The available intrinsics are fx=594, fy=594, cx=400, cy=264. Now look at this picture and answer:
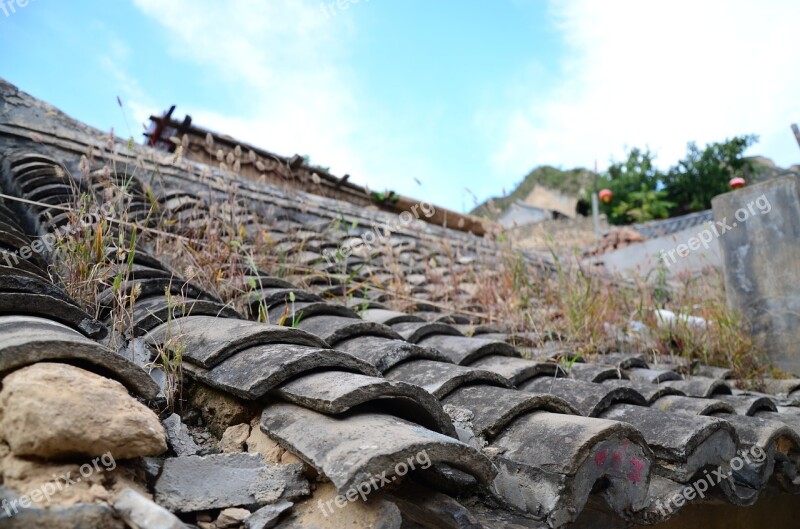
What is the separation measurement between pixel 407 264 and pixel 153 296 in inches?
104

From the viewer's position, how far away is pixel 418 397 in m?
1.48

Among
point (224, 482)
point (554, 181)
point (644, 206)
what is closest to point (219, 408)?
point (224, 482)

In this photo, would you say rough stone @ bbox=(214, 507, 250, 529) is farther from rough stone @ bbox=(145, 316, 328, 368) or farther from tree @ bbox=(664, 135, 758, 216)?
tree @ bbox=(664, 135, 758, 216)

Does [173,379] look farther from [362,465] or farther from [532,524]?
[532,524]

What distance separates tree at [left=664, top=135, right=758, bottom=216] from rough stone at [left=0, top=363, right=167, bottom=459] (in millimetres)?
22382

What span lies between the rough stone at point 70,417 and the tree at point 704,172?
2238 cm

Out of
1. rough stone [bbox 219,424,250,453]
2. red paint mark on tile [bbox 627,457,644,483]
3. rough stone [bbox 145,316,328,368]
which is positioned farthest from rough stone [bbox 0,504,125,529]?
red paint mark on tile [bbox 627,457,644,483]

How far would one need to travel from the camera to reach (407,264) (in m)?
4.76

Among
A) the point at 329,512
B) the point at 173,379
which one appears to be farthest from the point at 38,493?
the point at 173,379

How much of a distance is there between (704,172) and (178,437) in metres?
23.1

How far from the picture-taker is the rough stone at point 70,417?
40.8 inches

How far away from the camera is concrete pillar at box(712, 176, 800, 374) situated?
161 inches

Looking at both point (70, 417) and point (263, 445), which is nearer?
point (70, 417)

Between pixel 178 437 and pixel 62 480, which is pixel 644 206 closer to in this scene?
pixel 178 437
